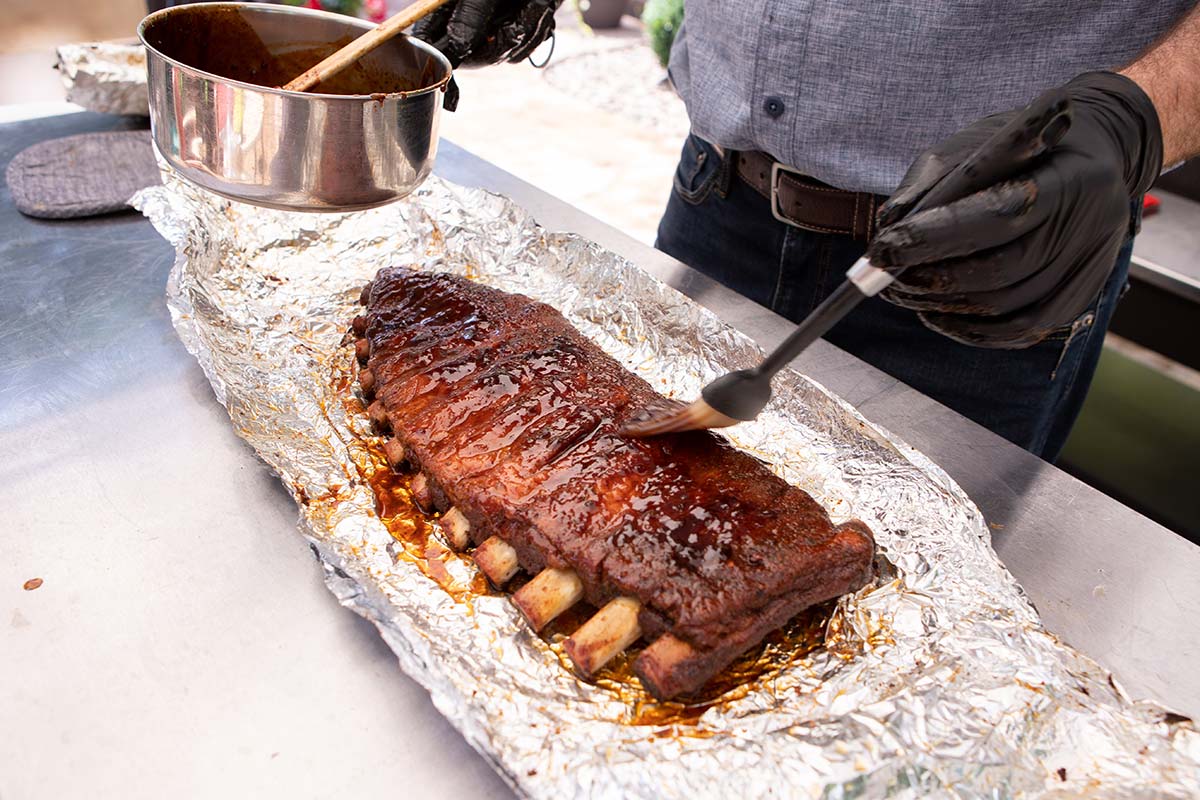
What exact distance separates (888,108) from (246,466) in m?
2.30

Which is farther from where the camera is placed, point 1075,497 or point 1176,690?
point 1075,497

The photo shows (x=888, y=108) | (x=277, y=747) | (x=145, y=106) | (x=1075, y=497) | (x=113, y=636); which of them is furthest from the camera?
(x=145, y=106)

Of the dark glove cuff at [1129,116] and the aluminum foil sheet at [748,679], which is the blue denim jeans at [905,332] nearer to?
the aluminum foil sheet at [748,679]

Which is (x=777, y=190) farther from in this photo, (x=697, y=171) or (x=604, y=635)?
(x=604, y=635)

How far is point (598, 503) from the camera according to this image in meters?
2.08

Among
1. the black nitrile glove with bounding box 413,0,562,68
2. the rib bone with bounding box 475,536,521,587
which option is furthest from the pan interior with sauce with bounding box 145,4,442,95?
the rib bone with bounding box 475,536,521,587

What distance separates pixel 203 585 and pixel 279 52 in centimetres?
175

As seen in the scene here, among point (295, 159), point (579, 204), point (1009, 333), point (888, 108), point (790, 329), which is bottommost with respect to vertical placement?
point (579, 204)

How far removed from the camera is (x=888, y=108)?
2.68 meters

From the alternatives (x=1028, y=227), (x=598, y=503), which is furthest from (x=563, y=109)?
(x=1028, y=227)

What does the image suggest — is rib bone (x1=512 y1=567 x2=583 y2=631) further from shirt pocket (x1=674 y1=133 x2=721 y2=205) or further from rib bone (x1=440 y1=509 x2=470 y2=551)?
shirt pocket (x1=674 y1=133 x2=721 y2=205)

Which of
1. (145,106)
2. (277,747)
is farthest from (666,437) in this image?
(145,106)

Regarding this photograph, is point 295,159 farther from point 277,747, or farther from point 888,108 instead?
point 888,108

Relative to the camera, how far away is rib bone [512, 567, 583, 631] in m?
1.97
